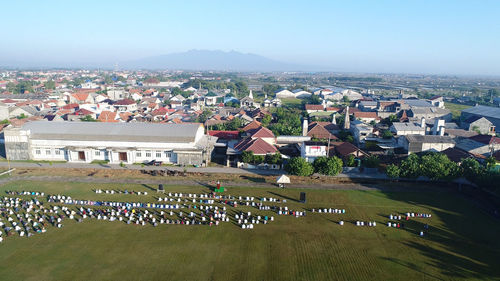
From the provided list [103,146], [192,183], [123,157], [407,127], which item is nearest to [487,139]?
[407,127]

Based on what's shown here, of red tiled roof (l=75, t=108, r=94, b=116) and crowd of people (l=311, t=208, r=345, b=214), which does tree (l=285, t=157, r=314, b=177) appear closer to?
crowd of people (l=311, t=208, r=345, b=214)

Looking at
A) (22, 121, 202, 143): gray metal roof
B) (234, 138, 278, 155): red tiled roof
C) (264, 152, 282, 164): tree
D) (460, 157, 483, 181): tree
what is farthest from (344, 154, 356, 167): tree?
(22, 121, 202, 143): gray metal roof

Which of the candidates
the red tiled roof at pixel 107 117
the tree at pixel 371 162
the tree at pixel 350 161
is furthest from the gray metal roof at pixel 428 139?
the red tiled roof at pixel 107 117

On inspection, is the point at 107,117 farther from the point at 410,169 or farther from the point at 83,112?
the point at 410,169

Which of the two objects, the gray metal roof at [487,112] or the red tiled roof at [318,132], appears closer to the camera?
the red tiled roof at [318,132]

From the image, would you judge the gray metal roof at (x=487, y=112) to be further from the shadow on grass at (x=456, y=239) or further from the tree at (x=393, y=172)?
the shadow on grass at (x=456, y=239)
